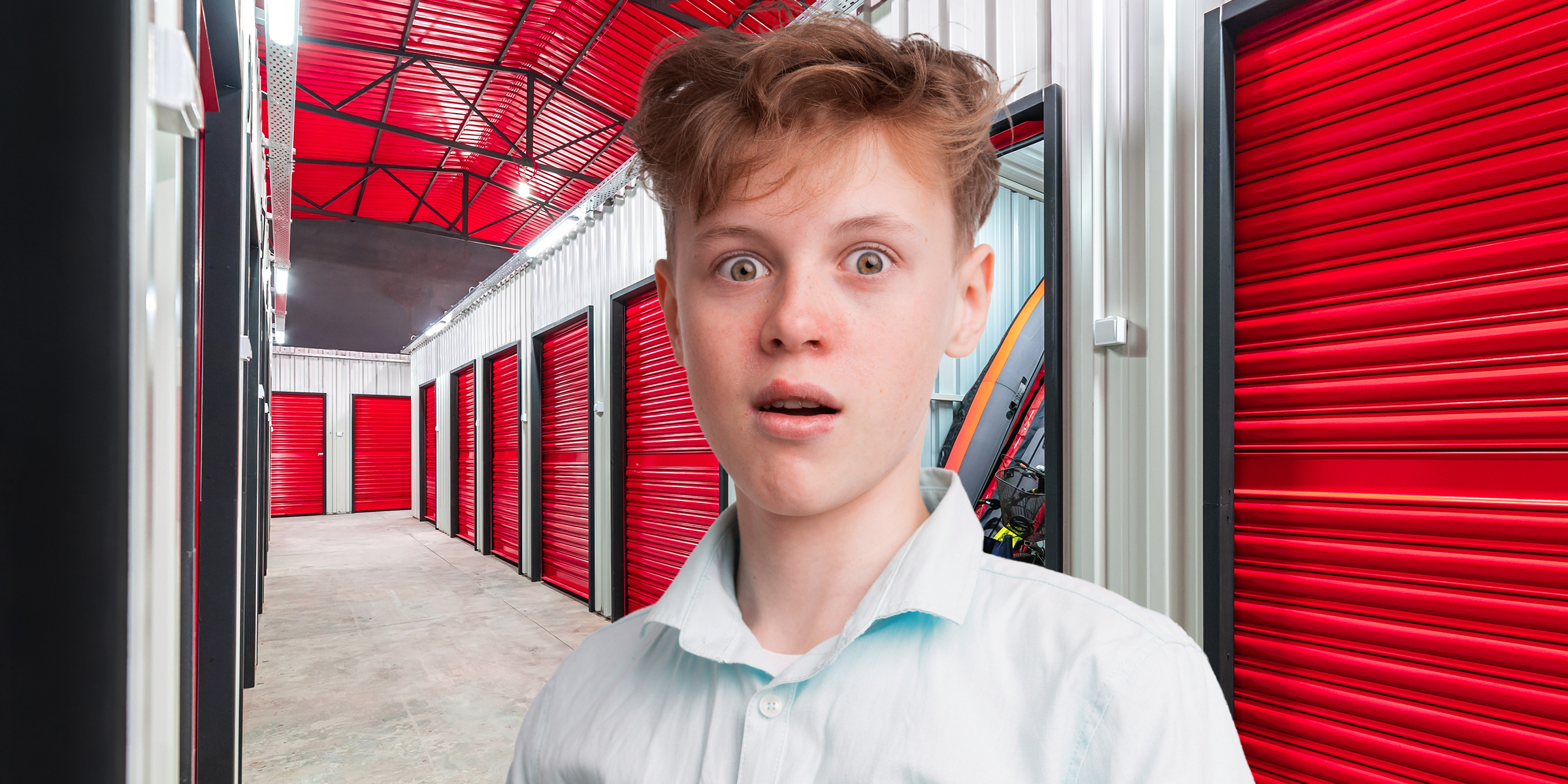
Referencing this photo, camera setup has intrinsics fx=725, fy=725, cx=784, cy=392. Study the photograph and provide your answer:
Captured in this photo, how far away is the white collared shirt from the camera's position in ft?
2.34

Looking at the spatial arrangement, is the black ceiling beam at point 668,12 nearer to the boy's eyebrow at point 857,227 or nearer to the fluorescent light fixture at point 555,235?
the fluorescent light fixture at point 555,235

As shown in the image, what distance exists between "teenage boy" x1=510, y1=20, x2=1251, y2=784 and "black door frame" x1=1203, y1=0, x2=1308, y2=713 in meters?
1.64

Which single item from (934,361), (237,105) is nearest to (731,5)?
(237,105)

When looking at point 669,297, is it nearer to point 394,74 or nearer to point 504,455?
point 504,455

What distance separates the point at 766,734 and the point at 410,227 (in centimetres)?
2029

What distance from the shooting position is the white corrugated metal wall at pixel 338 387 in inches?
664

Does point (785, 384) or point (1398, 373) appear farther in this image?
point (1398, 373)

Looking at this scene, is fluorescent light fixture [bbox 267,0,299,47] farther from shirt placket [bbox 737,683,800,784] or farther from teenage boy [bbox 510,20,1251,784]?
shirt placket [bbox 737,683,800,784]

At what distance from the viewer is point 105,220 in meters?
0.43

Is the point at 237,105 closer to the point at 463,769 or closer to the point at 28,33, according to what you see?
the point at 28,33

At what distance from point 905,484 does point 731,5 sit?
937 centimetres

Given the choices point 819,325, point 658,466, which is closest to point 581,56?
point 658,466

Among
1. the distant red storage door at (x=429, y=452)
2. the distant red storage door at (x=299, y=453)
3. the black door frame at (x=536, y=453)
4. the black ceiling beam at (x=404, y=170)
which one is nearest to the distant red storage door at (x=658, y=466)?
the black door frame at (x=536, y=453)

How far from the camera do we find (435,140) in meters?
14.1
